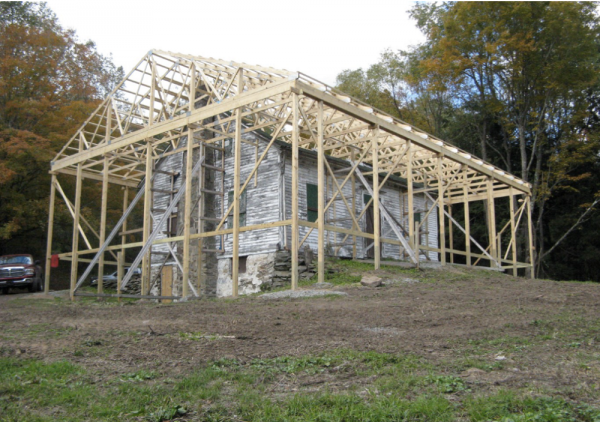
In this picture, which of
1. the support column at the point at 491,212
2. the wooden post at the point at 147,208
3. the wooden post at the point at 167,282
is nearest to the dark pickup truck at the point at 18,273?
the wooden post at the point at 167,282

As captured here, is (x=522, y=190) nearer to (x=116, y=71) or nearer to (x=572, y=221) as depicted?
(x=572, y=221)

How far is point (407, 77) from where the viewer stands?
37781mm

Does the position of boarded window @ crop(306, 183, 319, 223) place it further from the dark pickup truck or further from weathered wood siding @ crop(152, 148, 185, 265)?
the dark pickup truck

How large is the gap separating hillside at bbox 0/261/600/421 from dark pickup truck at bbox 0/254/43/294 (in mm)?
15428

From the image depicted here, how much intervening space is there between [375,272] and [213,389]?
459 inches

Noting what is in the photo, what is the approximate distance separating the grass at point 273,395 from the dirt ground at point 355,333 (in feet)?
1.27

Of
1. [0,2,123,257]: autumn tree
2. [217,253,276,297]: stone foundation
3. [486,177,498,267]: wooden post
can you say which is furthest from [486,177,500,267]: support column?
[0,2,123,257]: autumn tree

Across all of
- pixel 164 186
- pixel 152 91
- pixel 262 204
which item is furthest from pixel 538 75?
pixel 152 91

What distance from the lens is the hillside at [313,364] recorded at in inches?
209

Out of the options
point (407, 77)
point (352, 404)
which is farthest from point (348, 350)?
point (407, 77)

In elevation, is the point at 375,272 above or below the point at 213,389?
above

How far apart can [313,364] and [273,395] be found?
1.12 m

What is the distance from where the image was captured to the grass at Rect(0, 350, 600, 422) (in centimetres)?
510

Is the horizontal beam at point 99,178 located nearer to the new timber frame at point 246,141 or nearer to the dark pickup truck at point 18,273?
the new timber frame at point 246,141
